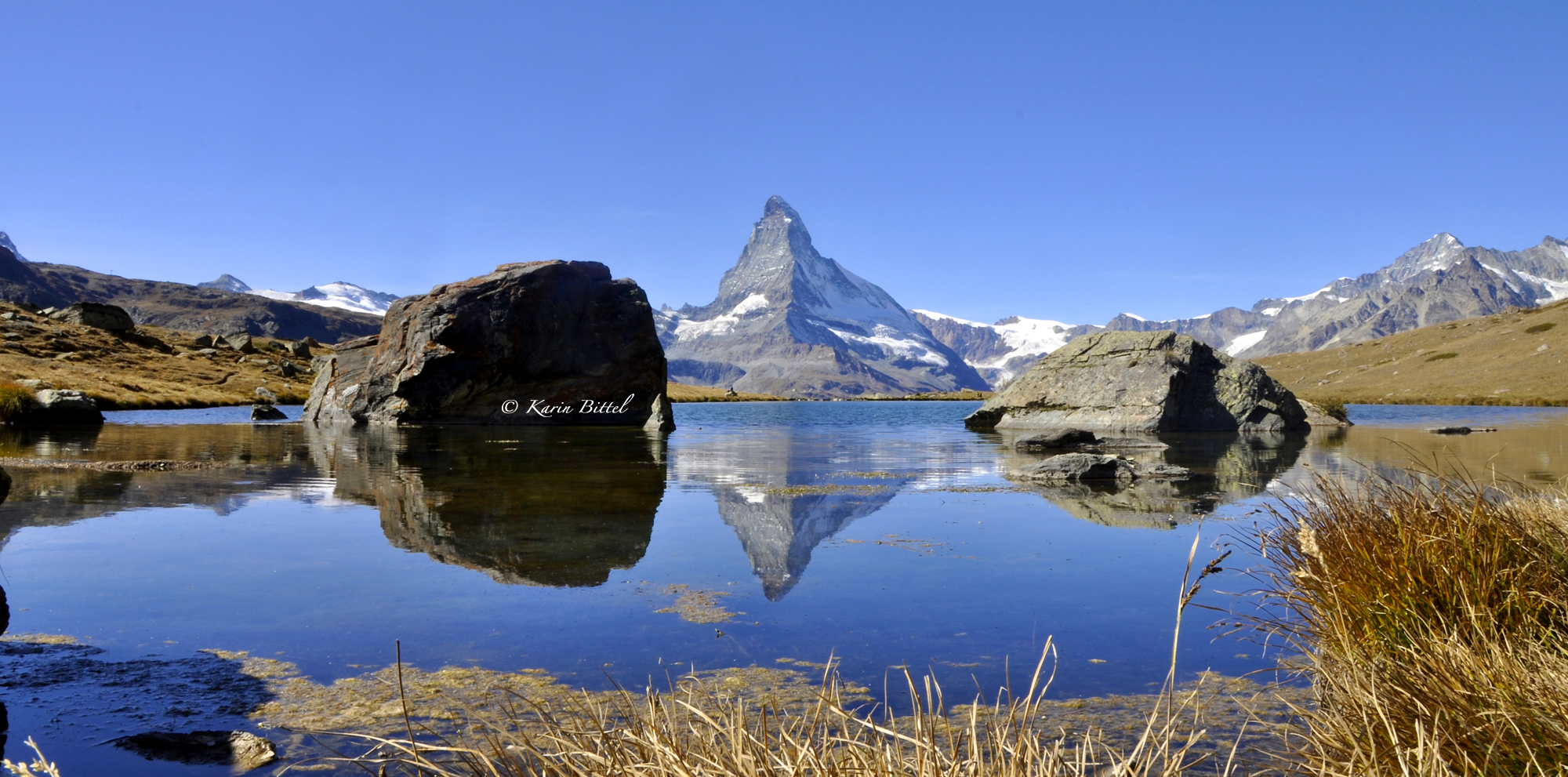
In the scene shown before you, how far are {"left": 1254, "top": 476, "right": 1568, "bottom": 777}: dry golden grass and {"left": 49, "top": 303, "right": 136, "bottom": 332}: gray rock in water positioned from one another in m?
83.1

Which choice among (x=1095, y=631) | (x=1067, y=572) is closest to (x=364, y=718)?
(x=1095, y=631)

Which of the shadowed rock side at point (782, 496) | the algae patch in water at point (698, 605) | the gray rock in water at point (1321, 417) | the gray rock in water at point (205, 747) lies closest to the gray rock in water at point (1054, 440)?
the shadowed rock side at point (782, 496)

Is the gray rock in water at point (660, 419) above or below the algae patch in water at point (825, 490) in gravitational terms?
above

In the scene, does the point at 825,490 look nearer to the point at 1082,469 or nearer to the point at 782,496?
the point at 782,496

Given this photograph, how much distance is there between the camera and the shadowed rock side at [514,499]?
8.79m

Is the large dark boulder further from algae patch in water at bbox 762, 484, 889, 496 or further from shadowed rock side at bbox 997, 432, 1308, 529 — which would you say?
algae patch in water at bbox 762, 484, 889, 496

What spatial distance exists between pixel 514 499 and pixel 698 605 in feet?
23.2

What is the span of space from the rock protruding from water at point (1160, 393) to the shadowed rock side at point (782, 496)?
14.0 meters

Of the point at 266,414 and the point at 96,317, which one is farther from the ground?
→ the point at 96,317

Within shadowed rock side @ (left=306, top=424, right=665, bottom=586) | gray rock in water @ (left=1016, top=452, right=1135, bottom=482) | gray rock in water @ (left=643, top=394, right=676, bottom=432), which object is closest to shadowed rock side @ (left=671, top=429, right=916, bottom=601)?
shadowed rock side @ (left=306, top=424, right=665, bottom=586)

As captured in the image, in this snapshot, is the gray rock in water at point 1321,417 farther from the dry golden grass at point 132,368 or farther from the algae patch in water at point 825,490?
the dry golden grass at point 132,368

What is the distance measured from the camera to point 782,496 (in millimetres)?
14406

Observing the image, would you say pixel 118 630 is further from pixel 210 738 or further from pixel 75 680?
pixel 210 738

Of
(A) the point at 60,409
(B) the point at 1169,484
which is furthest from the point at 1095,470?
(A) the point at 60,409
